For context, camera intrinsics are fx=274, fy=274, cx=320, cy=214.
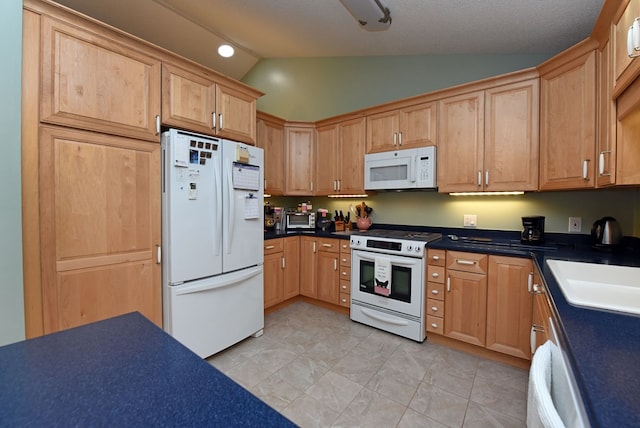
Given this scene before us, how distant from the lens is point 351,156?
3.20m

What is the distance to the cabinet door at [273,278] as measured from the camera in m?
2.86

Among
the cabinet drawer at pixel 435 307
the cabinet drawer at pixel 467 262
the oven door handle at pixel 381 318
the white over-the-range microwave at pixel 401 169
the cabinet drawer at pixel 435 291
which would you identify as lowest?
the oven door handle at pixel 381 318

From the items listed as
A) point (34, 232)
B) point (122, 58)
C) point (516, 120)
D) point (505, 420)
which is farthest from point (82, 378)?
point (516, 120)

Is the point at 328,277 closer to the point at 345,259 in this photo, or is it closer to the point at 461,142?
the point at 345,259

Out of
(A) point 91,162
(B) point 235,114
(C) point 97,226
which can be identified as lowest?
(C) point 97,226

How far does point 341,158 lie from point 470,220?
1.55m

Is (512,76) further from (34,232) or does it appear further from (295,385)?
(34,232)

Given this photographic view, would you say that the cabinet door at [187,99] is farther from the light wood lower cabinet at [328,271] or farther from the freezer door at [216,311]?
Result: the light wood lower cabinet at [328,271]

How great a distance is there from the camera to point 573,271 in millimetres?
1451

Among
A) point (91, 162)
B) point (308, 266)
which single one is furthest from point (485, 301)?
point (91, 162)

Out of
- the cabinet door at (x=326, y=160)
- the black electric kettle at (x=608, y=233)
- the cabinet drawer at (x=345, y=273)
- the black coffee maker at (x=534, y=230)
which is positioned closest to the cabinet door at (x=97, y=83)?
the cabinet door at (x=326, y=160)

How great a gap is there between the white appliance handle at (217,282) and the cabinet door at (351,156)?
4.66ft

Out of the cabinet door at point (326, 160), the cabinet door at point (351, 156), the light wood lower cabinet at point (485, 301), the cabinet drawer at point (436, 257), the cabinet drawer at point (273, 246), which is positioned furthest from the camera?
the cabinet door at point (326, 160)

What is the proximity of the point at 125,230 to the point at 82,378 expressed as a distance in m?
→ 1.46
